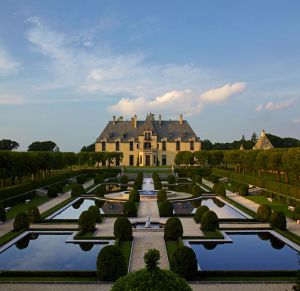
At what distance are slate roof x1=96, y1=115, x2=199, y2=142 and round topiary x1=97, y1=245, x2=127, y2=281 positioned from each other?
6014cm

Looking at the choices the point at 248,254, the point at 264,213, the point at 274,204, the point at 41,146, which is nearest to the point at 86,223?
the point at 248,254

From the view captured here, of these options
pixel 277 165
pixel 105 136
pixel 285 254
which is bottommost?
pixel 285 254

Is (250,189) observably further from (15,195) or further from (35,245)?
(35,245)

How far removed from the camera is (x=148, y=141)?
7075 cm

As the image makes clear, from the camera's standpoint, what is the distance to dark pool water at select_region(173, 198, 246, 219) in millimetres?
22375

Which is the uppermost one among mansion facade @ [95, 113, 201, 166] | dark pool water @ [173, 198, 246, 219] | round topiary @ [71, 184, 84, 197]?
mansion facade @ [95, 113, 201, 166]

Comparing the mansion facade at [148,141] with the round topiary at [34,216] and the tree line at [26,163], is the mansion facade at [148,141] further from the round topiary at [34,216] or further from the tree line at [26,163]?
the round topiary at [34,216]

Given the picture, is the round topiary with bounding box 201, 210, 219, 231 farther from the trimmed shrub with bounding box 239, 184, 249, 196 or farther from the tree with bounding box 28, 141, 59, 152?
the tree with bounding box 28, 141, 59, 152

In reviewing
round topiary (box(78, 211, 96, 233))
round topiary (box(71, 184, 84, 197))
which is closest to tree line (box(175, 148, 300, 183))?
round topiary (box(71, 184, 84, 197))

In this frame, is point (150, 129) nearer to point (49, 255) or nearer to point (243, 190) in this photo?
point (243, 190)

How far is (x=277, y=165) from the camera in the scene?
115 feet

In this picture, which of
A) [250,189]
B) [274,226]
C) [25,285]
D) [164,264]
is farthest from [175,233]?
[250,189]

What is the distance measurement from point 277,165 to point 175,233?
75.1 feet

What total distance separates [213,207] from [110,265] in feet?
50.7
